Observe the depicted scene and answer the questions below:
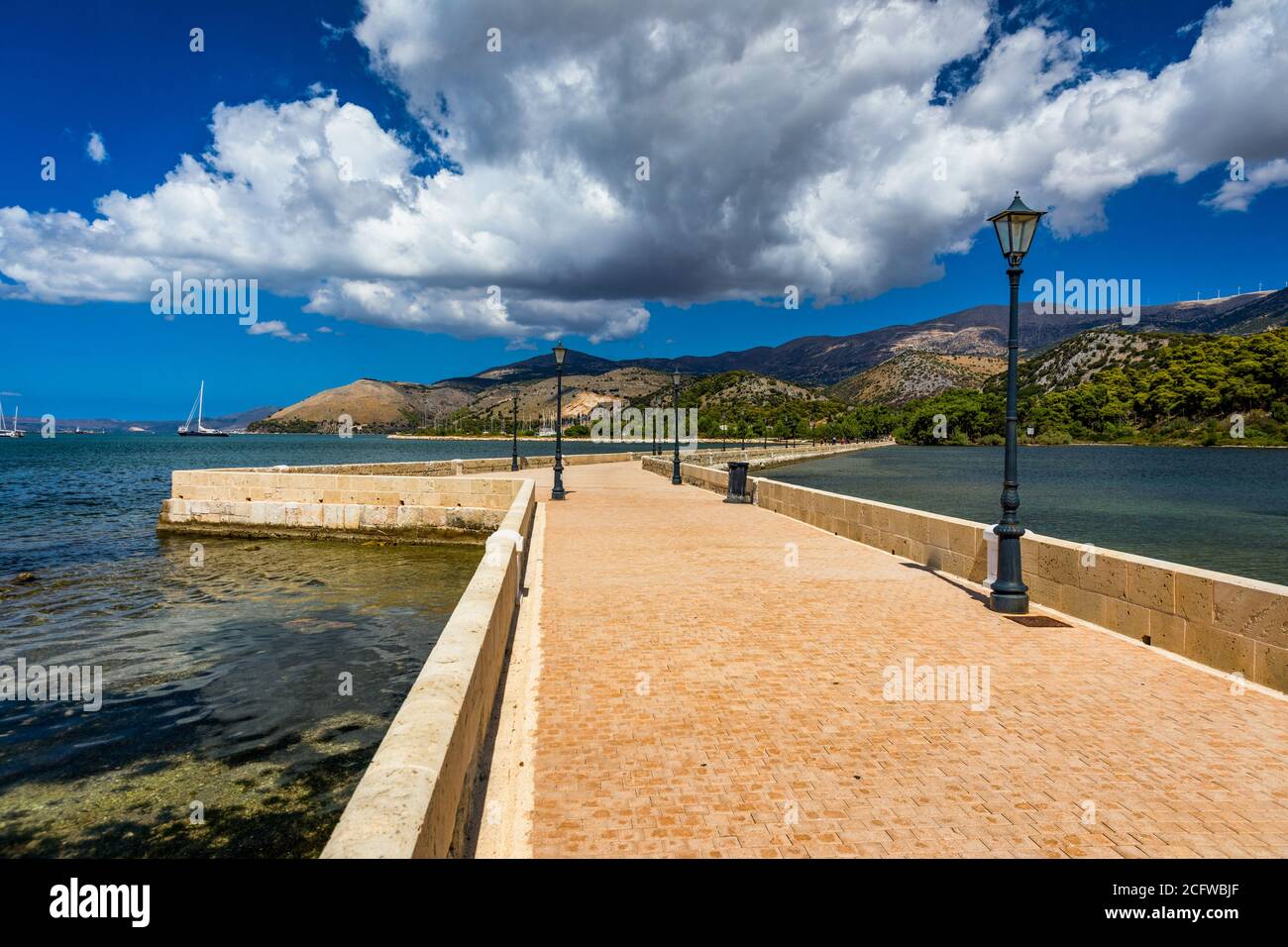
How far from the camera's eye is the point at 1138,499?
43344 millimetres

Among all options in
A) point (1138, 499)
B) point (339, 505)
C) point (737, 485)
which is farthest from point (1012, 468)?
point (1138, 499)

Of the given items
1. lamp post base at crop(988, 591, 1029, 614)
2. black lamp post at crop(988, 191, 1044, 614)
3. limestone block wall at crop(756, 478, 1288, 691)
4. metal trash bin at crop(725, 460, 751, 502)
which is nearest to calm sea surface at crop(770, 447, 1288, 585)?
metal trash bin at crop(725, 460, 751, 502)

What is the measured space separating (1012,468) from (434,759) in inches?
288

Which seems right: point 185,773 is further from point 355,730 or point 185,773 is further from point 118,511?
point 118,511

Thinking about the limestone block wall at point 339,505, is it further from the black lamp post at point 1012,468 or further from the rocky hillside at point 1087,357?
the rocky hillside at point 1087,357

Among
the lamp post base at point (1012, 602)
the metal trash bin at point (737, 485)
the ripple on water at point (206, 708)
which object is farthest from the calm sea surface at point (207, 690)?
the metal trash bin at point (737, 485)

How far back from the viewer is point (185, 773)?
6391mm

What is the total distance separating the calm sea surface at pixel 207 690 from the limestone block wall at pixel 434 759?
2187 mm

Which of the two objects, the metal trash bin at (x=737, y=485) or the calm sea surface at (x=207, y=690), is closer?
the calm sea surface at (x=207, y=690)

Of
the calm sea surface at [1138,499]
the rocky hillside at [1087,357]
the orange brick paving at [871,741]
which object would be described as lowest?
the calm sea surface at [1138,499]

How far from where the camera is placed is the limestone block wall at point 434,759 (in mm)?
2258

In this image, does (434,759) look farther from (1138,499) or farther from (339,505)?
(1138,499)

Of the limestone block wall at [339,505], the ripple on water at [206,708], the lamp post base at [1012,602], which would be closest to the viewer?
the ripple on water at [206,708]

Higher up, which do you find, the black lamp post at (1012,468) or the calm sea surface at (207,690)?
the black lamp post at (1012,468)
